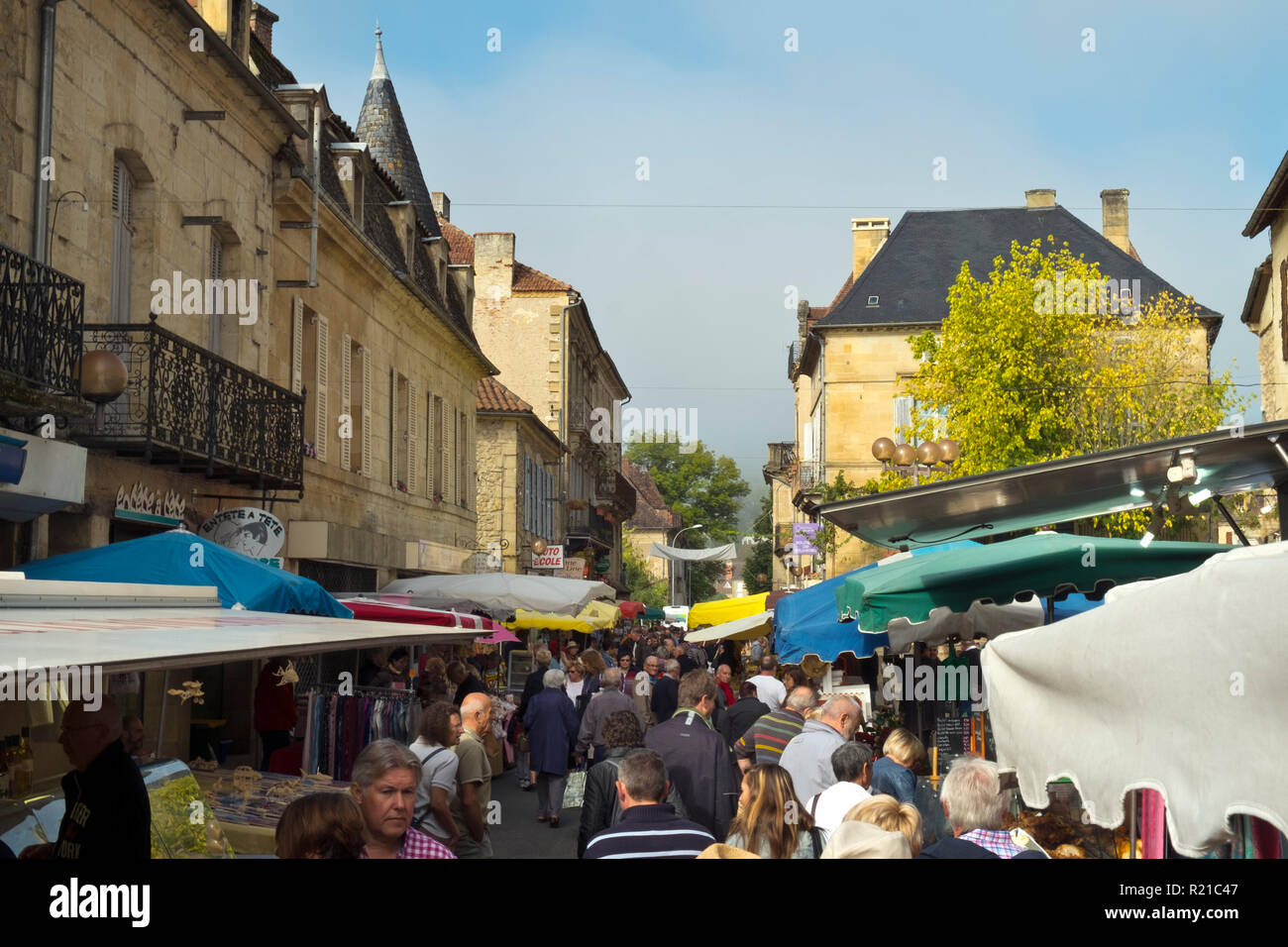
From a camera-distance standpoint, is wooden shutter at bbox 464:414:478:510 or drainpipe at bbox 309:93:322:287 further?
wooden shutter at bbox 464:414:478:510

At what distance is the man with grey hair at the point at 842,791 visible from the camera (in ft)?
22.6

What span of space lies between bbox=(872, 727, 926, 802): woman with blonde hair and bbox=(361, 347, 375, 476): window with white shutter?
16300mm

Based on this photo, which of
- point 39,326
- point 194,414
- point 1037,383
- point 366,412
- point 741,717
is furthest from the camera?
point 1037,383

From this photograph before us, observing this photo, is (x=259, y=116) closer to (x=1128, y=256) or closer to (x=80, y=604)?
(x=80, y=604)

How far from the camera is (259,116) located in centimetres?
1700

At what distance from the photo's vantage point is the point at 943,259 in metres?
47.5

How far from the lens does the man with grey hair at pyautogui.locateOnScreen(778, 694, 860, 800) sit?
8.34 metres

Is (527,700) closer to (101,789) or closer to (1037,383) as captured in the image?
(101,789)

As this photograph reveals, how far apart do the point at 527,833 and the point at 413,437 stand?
1442 cm

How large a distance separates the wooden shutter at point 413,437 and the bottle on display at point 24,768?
60.9ft

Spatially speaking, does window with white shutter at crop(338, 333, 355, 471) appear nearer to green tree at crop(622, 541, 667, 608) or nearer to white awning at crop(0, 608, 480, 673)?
white awning at crop(0, 608, 480, 673)

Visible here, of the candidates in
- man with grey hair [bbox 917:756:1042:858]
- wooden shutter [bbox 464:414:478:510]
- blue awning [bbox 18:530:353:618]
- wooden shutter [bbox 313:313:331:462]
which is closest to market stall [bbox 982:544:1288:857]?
man with grey hair [bbox 917:756:1042:858]

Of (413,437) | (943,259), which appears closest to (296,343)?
(413,437)
